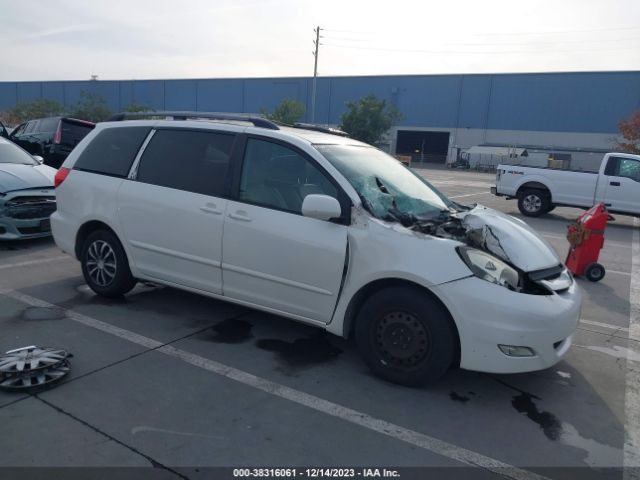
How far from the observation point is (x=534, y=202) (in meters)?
14.3

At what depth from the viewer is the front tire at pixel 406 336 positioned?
3.51 metres

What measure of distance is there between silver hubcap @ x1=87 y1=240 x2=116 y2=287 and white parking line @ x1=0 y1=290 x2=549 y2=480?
589 mm

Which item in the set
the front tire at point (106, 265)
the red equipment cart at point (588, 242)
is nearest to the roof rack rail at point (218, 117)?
the front tire at point (106, 265)

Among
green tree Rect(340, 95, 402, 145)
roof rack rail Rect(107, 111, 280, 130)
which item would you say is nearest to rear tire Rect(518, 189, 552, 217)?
roof rack rail Rect(107, 111, 280, 130)

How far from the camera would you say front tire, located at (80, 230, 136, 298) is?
504 centimetres

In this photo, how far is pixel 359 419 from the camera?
10.7 ft

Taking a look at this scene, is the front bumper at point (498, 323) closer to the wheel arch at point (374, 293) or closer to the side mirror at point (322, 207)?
the wheel arch at point (374, 293)

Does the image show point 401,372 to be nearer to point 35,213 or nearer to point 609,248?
point 35,213

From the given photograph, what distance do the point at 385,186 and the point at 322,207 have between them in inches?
32.4

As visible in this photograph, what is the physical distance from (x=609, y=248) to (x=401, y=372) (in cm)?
837

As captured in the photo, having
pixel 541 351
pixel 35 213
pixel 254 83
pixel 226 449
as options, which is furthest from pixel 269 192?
pixel 254 83

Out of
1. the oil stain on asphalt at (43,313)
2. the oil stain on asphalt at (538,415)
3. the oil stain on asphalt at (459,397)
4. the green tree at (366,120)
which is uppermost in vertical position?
the green tree at (366,120)

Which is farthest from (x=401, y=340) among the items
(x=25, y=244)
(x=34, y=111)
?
(x=34, y=111)

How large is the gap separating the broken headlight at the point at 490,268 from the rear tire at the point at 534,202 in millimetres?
11562
